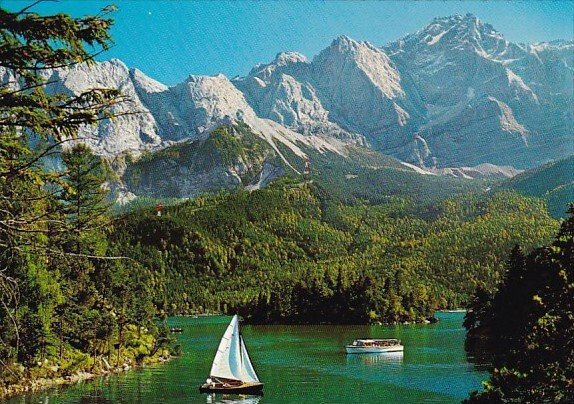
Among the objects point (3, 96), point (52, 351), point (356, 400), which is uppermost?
point (3, 96)

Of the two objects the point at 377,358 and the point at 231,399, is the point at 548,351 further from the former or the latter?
the point at 377,358

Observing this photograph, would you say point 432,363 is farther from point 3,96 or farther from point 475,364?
point 3,96

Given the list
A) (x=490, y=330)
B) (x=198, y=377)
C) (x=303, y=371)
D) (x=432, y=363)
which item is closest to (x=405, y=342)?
(x=490, y=330)

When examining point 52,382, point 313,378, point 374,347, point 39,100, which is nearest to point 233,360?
point 313,378

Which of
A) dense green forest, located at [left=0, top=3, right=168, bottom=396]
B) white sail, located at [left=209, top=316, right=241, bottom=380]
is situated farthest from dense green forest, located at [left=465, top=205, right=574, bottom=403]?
white sail, located at [left=209, top=316, right=241, bottom=380]

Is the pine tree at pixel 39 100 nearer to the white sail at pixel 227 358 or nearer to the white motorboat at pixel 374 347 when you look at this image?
the white sail at pixel 227 358

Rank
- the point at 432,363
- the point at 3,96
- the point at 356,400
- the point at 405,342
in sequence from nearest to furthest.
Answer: the point at 3,96, the point at 356,400, the point at 432,363, the point at 405,342

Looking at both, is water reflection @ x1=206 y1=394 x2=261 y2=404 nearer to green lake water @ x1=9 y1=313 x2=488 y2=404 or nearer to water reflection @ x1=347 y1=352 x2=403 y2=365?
green lake water @ x1=9 y1=313 x2=488 y2=404

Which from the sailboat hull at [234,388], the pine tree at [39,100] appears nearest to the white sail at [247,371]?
the sailboat hull at [234,388]
